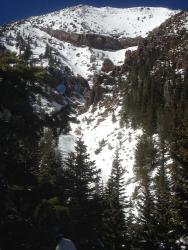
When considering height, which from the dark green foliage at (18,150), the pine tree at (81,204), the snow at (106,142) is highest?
the snow at (106,142)

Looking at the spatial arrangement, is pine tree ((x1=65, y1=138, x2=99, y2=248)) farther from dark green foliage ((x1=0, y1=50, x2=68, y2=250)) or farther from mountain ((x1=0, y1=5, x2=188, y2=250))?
dark green foliage ((x1=0, y1=50, x2=68, y2=250))

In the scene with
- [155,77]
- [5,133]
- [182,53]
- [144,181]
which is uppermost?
[182,53]

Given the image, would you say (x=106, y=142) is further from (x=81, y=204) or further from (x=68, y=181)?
(x=81, y=204)

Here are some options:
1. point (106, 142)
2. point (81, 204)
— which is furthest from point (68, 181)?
point (106, 142)

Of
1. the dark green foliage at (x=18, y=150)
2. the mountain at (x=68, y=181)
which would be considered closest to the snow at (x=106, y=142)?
the mountain at (x=68, y=181)

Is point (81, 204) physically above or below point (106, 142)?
below

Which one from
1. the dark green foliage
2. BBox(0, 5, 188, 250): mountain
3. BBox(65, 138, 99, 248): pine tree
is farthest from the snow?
the dark green foliage

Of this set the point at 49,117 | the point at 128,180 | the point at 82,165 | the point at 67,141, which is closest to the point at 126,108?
the point at 67,141

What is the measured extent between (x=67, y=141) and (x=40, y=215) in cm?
11976

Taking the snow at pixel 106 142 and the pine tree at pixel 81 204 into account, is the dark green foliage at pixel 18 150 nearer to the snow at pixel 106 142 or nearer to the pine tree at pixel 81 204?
the pine tree at pixel 81 204

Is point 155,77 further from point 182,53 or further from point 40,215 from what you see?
point 40,215

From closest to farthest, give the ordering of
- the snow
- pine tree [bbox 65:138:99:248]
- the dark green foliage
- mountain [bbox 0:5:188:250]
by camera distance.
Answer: the dark green foliage
mountain [bbox 0:5:188:250]
pine tree [bbox 65:138:99:248]
the snow

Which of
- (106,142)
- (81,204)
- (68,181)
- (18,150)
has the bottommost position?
(18,150)

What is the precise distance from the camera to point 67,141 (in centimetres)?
13212
